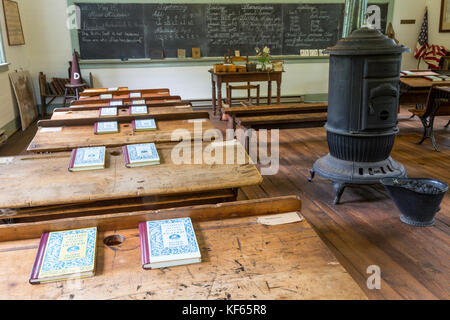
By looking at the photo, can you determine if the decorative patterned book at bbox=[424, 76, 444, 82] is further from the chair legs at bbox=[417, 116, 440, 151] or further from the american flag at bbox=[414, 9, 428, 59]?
the american flag at bbox=[414, 9, 428, 59]

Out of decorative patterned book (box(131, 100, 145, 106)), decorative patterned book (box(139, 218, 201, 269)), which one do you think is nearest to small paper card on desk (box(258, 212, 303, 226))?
decorative patterned book (box(139, 218, 201, 269))

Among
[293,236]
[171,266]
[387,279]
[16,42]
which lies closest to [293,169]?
[387,279]

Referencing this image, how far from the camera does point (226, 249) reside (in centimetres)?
113

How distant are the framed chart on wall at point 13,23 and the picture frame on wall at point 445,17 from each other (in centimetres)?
750

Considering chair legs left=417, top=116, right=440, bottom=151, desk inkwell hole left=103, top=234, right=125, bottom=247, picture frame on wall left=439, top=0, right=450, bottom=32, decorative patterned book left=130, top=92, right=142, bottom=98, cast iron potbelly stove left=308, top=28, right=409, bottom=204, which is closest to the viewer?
desk inkwell hole left=103, top=234, right=125, bottom=247

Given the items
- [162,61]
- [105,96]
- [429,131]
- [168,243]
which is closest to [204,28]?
[162,61]

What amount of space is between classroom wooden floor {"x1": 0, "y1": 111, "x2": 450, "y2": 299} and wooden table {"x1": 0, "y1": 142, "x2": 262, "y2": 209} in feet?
3.08

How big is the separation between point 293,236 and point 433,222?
1857 millimetres

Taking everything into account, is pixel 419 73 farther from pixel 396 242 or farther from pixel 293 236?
pixel 293 236

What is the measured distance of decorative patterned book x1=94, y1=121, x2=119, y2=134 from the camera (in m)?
2.46

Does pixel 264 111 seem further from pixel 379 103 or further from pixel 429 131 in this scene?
pixel 429 131

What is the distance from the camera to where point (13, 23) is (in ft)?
18.8

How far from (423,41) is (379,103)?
554 cm

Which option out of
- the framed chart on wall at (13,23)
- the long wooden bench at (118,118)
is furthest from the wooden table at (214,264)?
the framed chart on wall at (13,23)
